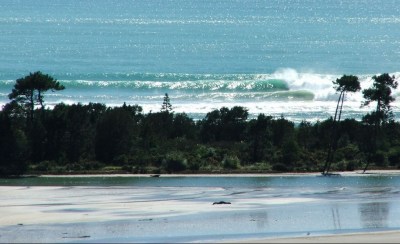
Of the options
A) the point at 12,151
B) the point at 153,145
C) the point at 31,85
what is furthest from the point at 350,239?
the point at 31,85

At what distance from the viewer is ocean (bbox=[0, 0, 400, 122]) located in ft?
307

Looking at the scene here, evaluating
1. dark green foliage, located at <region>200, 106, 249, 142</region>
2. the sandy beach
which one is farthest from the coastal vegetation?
the sandy beach

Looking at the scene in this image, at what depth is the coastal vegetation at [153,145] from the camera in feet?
194

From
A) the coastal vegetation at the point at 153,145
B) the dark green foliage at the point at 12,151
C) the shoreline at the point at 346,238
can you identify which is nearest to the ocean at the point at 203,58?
the coastal vegetation at the point at 153,145

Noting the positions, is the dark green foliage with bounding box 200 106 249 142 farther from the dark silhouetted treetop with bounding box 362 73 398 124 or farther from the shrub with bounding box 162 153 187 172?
the dark silhouetted treetop with bounding box 362 73 398 124

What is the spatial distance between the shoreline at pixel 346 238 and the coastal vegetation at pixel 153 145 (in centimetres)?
2225

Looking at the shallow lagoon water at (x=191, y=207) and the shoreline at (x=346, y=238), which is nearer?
the shoreline at (x=346, y=238)

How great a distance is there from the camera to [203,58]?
424 feet

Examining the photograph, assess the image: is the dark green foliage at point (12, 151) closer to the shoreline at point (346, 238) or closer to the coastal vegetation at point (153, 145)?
the coastal vegetation at point (153, 145)

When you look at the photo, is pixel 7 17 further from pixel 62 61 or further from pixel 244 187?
pixel 244 187

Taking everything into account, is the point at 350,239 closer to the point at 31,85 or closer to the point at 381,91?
the point at 381,91

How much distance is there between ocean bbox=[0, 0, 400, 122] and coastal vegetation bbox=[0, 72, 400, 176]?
56.0ft

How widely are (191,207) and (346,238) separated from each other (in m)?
9.77

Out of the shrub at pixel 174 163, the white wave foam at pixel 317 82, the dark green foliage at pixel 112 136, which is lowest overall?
the shrub at pixel 174 163
